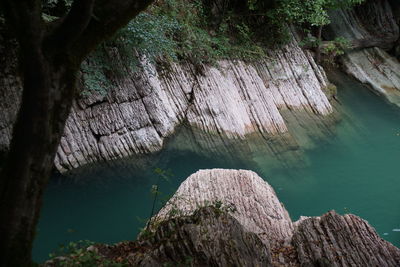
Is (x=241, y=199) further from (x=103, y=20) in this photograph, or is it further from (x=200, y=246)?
(x=103, y=20)

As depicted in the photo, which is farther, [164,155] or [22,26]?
[164,155]

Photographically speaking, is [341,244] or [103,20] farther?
[341,244]

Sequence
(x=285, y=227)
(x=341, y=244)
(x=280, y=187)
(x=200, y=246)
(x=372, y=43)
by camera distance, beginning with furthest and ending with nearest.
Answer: (x=372, y=43)
(x=280, y=187)
(x=285, y=227)
(x=341, y=244)
(x=200, y=246)

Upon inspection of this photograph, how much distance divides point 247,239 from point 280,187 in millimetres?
4710

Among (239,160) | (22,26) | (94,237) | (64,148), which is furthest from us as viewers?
(239,160)

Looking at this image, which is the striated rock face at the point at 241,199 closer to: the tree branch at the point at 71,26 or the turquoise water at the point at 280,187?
the turquoise water at the point at 280,187

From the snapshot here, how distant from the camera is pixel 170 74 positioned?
9.37 meters

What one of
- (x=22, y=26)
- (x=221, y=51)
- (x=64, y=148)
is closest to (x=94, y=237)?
(x=64, y=148)

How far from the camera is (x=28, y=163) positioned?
2398mm

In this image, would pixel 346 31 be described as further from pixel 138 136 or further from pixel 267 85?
pixel 138 136

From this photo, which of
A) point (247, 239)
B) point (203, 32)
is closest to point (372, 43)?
point (203, 32)

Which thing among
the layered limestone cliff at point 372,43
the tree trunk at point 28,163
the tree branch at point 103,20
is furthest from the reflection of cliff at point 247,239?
the layered limestone cliff at point 372,43

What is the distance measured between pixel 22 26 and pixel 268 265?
3.12m

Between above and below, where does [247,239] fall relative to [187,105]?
below
